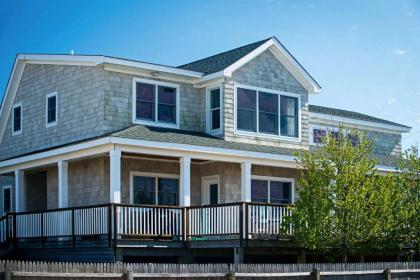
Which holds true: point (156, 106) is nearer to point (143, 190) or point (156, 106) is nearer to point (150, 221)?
point (143, 190)

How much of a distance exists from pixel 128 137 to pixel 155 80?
4872 millimetres

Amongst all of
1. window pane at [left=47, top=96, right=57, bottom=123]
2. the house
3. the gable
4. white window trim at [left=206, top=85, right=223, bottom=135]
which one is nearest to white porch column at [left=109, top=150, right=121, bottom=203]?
the house

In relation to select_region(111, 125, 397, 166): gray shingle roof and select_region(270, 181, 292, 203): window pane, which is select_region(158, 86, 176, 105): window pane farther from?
select_region(270, 181, 292, 203): window pane

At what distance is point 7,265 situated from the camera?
13977mm

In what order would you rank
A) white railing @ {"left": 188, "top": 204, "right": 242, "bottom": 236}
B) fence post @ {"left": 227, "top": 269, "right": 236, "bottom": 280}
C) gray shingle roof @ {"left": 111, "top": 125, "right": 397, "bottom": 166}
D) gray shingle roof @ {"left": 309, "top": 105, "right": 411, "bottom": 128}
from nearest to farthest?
1. fence post @ {"left": 227, "top": 269, "right": 236, "bottom": 280}
2. white railing @ {"left": 188, "top": 204, "right": 242, "bottom": 236}
3. gray shingle roof @ {"left": 111, "top": 125, "right": 397, "bottom": 166}
4. gray shingle roof @ {"left": 309, "top": 105, "right": 411, "bottom": 128}

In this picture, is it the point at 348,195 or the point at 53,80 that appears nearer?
the point at 348,195

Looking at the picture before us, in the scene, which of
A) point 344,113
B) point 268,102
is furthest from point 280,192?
point 344,113

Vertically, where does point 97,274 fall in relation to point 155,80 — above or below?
below

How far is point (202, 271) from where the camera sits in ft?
55.4

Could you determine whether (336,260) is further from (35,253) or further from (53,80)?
(53,80)

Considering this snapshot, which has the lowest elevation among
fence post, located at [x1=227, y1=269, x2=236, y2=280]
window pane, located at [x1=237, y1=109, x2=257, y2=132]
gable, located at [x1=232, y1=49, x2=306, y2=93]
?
fence post, located at [x1=227, y1=269, x2=236, y2=280]

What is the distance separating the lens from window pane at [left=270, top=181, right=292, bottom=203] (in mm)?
28750

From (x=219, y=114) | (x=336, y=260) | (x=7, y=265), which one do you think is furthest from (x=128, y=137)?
(x=7, y=265)

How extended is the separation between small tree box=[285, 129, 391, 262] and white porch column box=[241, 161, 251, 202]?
290 centimetres
